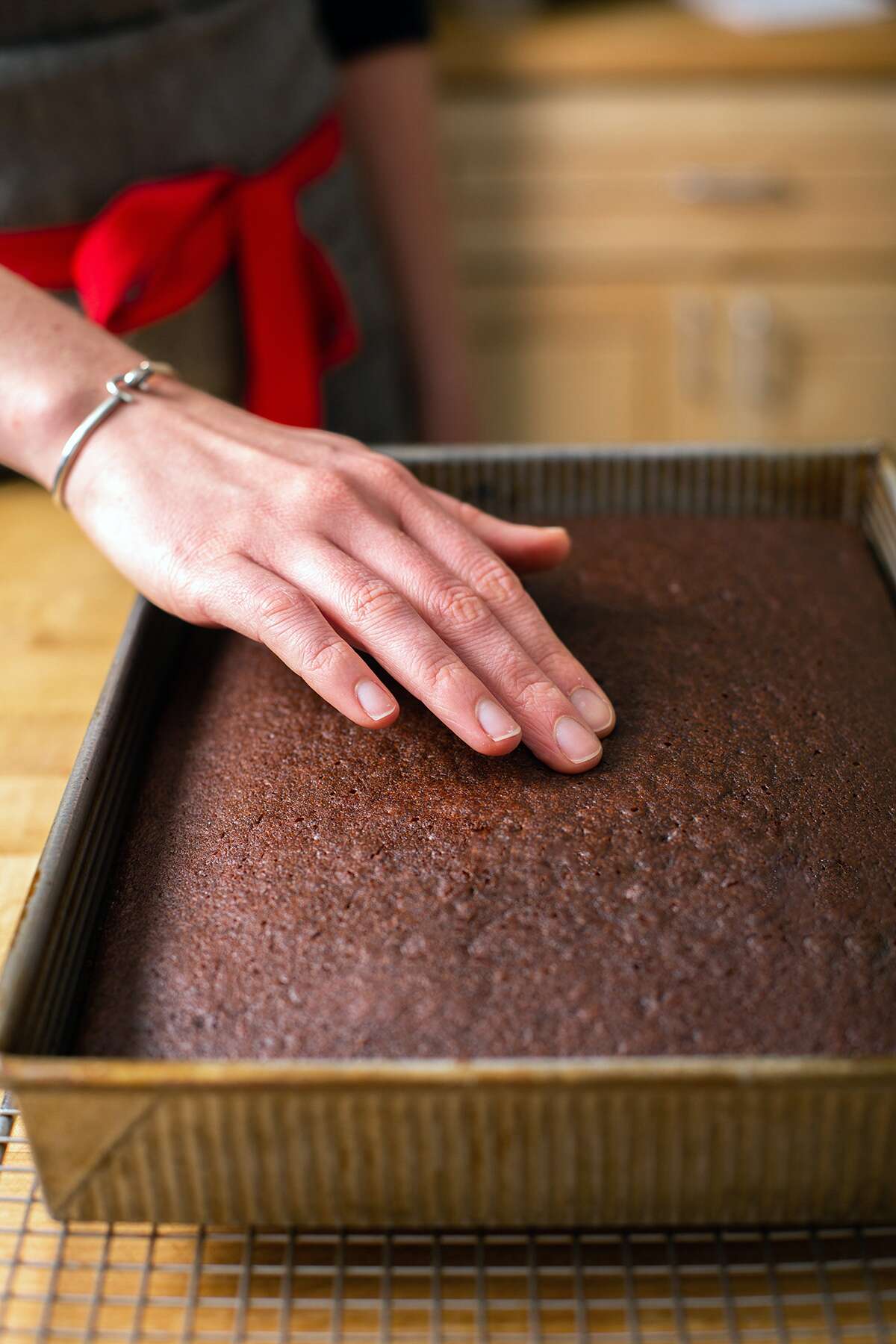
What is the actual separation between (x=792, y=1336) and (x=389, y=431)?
1.10 meters

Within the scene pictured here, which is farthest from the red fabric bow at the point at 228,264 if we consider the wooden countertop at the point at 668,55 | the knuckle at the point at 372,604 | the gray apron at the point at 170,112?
the wooden countertop at the point at 668,55

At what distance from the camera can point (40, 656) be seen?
3.12 feet

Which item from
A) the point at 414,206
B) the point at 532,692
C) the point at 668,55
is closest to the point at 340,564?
the point at 532,692

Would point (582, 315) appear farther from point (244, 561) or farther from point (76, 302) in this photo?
point (244, 561)

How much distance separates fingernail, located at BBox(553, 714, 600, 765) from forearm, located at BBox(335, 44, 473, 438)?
0.92 meters

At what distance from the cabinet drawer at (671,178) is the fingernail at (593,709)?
1756 millimetres

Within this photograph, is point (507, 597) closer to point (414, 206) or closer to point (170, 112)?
point (170, 112)

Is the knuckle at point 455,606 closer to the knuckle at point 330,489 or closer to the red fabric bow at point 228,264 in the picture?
the knuckle at point 330,489

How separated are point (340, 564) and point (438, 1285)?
0.40 meters

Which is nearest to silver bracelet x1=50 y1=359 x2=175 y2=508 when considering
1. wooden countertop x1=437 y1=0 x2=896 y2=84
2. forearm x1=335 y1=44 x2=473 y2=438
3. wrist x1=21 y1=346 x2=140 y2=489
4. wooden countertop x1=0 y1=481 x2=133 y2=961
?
wrist x1=21 y1=346 x2=140 y2=489

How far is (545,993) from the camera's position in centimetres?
59

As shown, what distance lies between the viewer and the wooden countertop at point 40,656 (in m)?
0.79

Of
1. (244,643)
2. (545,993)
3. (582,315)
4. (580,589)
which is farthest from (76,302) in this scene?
(582,315)

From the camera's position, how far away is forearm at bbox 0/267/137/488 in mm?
840
